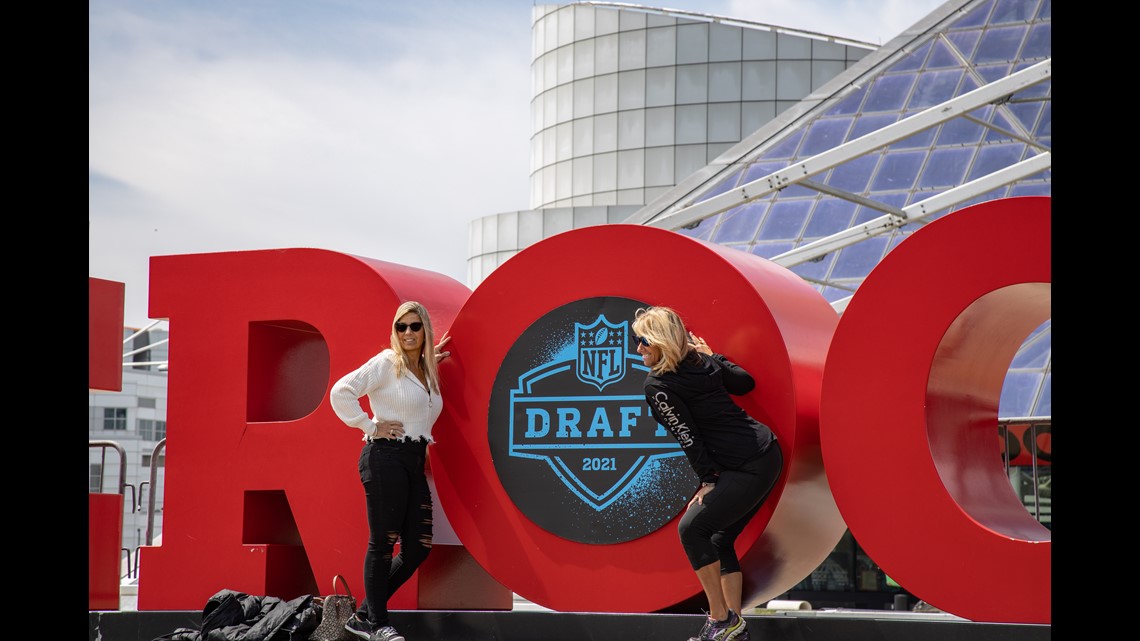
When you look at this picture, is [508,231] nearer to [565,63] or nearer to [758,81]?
[565,63]

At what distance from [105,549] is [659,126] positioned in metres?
44.2

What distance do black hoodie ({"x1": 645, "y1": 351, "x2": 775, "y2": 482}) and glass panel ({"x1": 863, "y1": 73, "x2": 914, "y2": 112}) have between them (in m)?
15.5

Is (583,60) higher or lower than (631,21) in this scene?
lower

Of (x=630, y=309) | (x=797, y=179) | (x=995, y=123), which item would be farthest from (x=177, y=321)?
(x=995, y=123)

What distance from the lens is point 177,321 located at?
982cm

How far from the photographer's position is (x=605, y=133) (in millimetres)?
53938

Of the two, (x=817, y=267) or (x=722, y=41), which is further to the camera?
(x=722, y=41)

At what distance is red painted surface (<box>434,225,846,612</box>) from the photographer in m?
7.96

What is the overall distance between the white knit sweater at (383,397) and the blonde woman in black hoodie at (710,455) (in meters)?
1.66

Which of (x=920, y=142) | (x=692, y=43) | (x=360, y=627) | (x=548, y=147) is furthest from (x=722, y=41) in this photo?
(x=360, y=627)

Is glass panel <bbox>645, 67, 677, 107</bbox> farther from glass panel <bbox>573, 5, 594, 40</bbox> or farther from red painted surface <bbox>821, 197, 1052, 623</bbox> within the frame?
red painted surface <bbox>821, 197, 1052, 623</bbox>

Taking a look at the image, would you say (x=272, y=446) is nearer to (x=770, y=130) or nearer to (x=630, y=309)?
(x=630, y=309)
